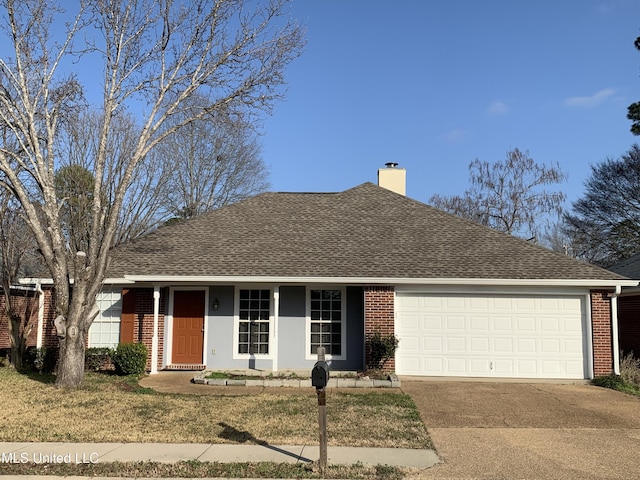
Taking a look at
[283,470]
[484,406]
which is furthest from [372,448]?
[484,406]

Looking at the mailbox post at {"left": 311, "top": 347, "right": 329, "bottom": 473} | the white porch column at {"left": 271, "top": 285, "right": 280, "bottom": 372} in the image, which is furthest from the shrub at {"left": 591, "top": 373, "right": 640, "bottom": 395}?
the mailbox post at {"left": 311, "top": 347, "right": 329, "bottom": 473}

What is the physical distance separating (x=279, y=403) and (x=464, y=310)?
5918 mm

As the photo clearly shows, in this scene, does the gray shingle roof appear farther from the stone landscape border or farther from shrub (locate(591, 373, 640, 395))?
the stone landscape border

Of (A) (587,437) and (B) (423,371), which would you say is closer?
(A) (587,437)

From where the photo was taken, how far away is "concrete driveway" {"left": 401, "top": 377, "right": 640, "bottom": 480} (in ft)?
19.6

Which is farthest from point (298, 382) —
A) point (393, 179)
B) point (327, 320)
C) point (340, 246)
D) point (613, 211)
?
point (613, 211)

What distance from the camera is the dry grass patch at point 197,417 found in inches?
279

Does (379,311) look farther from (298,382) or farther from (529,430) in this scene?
(529,430)

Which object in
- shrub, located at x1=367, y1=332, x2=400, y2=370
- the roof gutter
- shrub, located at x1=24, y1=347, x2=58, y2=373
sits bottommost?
shrub, located at x1=24, y1=347, x2=58, y2=373

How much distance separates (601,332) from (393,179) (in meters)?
9.34

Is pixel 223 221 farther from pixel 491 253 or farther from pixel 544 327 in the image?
pixel 544 327

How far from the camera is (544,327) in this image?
1293 centimetres

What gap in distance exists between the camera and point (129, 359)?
12438 millimetres

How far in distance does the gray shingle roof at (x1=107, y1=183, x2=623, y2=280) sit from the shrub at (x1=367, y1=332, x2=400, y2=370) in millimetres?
1552
